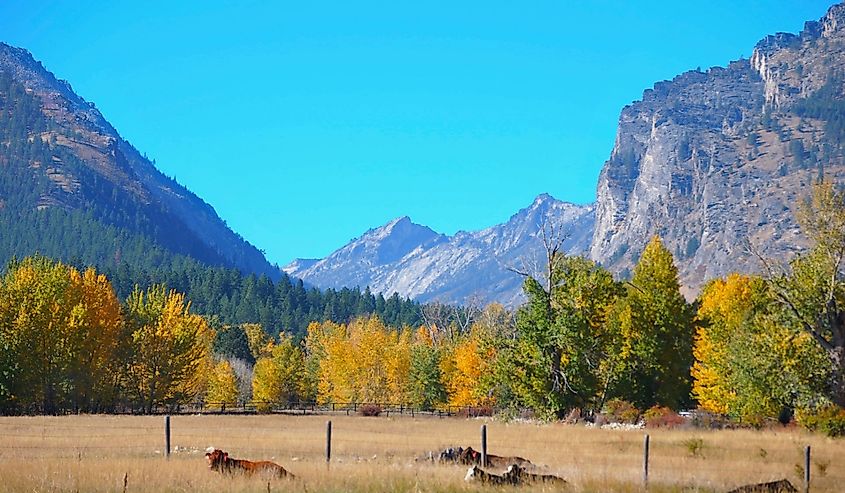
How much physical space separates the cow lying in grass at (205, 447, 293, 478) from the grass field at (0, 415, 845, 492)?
389 millimetres

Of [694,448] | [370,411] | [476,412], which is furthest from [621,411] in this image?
[370,411]

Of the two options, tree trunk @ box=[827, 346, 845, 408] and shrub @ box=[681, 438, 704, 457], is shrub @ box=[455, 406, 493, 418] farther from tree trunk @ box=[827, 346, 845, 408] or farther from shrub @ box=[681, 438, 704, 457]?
shrub @ box=[681, 438, 704, 457]

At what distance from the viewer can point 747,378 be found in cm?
5284

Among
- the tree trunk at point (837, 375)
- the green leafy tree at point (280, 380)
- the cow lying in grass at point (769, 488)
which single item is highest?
the tree trunk at point (837, 375)

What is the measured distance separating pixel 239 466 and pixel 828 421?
3209 cm

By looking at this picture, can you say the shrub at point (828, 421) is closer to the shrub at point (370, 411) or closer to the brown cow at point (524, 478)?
the brown cow at point (524, 478)

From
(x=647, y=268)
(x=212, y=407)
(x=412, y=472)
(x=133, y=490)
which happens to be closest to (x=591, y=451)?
(x=412, y=472)

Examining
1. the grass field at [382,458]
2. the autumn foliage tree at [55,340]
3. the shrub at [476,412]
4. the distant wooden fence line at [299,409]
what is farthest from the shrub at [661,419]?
the autumn foliage tree at [55,340]

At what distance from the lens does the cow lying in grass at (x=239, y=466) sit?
2172 centimetres

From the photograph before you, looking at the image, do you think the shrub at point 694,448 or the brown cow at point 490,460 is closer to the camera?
the brown cow at point 490,460

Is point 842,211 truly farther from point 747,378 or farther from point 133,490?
point 133,490

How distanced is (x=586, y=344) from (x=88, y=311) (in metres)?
42.2

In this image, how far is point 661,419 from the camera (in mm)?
53312

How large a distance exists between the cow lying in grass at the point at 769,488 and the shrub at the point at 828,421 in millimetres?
23627
